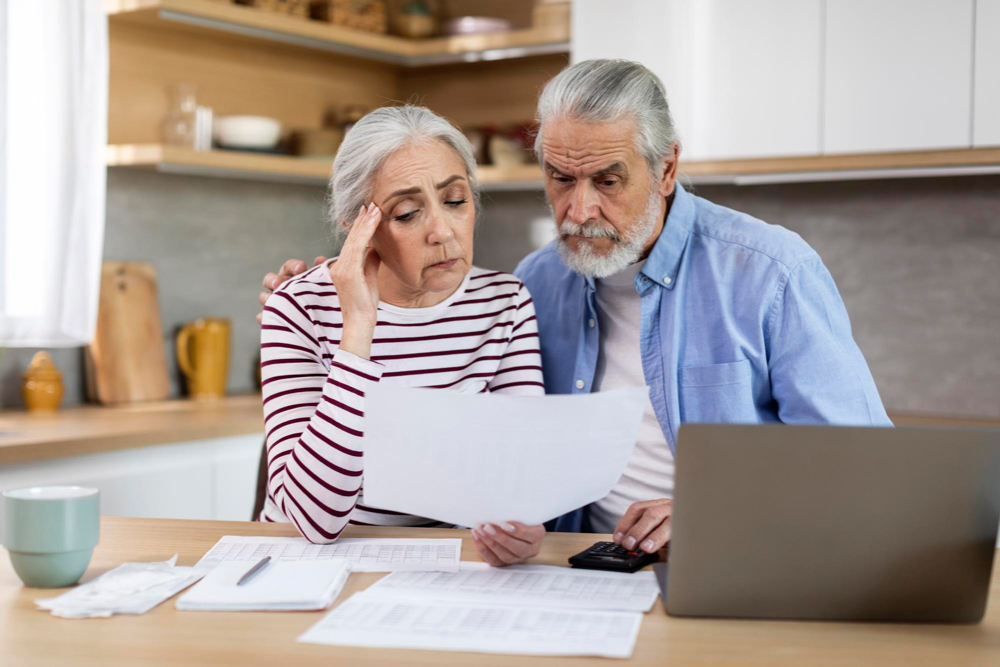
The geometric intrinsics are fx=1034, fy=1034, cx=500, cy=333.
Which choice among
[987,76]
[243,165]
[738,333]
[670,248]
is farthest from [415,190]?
[987,76]

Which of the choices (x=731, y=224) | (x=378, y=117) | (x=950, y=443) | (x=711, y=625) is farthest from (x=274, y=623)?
(x=731, y=224)

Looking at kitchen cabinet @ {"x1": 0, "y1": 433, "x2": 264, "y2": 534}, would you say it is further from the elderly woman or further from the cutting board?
the elderly woman

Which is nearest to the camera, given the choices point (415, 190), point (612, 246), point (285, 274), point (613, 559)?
point (613, 559)

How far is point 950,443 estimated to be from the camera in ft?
3.16

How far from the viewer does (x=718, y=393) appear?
1.68m

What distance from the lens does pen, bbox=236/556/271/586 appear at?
1.11 metres

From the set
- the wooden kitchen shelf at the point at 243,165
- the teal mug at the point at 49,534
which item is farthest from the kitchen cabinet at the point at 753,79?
the teal mug at the point at 49,534

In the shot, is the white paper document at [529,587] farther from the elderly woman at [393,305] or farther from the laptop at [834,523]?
the elderly woman at [393,305]

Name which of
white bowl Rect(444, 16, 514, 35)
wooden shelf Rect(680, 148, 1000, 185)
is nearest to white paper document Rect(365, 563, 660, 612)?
wooden shelf Rect(680, 148, 1000, 185)

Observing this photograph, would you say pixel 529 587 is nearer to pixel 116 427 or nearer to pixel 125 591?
pixel 125 591

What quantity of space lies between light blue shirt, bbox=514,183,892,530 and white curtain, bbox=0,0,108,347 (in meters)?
1.58

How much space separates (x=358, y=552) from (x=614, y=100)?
82 cm

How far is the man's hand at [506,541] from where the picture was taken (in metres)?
1.18

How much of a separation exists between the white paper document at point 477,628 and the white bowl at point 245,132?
2268 millimetres
